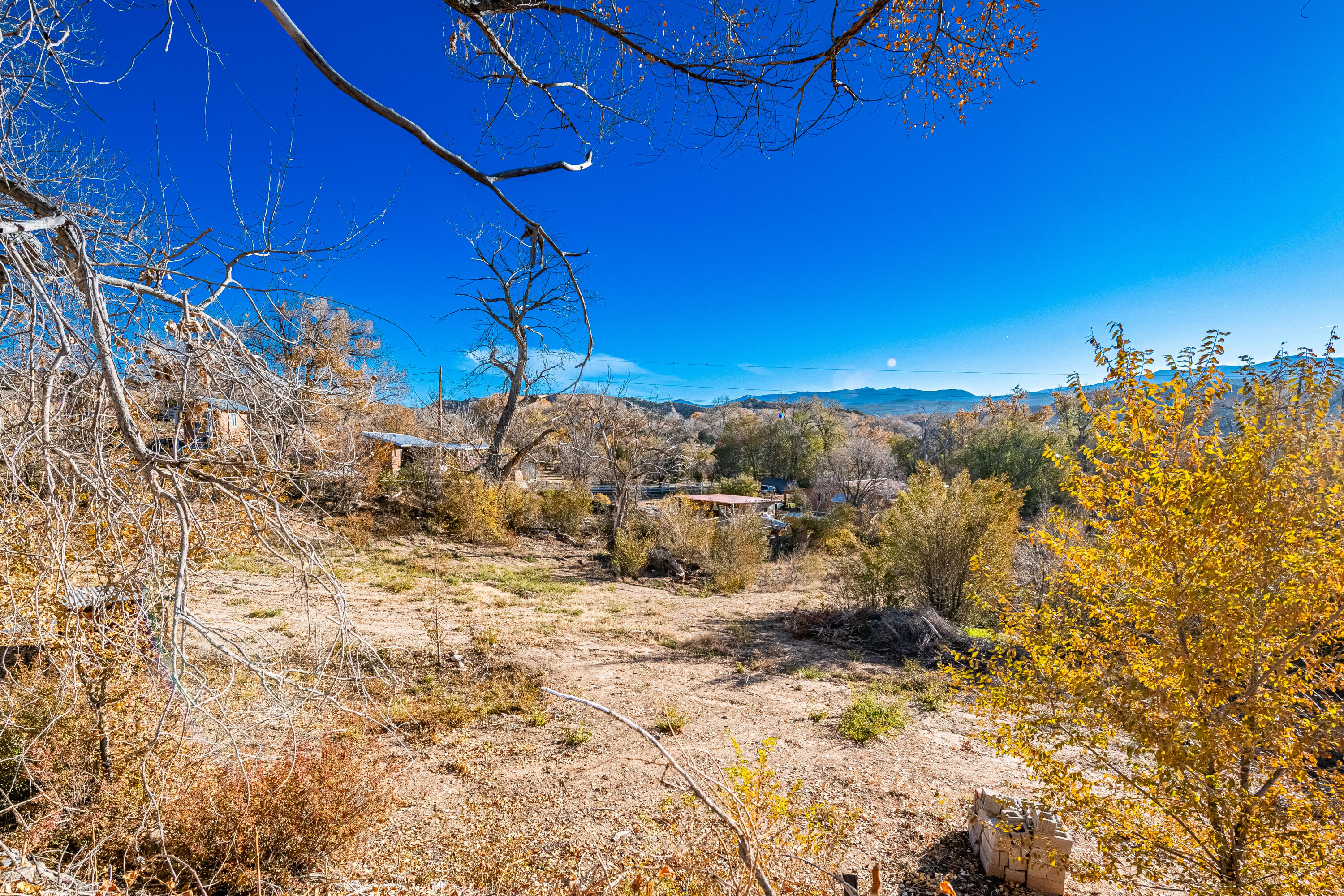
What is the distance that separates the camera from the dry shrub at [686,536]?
15.7 meters

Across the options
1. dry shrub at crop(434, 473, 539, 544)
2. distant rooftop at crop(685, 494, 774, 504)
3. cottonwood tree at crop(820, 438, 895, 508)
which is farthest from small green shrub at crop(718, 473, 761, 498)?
dry shrub at crop(434, 473, 539, 544)

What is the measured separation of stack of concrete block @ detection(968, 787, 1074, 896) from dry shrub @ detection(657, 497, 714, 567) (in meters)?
11.6

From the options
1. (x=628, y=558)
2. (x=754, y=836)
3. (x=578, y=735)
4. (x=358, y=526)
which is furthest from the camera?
(x=358, y=526)

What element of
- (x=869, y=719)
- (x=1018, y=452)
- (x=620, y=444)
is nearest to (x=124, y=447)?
(x=869, y=719)

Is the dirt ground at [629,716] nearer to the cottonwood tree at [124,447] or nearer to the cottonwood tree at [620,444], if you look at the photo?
the cottonwood tree at [124,447]

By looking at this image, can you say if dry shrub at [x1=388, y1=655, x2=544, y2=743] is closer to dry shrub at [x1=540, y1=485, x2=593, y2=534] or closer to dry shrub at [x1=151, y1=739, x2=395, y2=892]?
dry shrub at [x1=151, y1=739, x2=395, y2=892]

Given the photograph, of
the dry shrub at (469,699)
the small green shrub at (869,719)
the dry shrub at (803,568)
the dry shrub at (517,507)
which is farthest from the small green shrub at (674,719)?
the dry shrub at (517,507)

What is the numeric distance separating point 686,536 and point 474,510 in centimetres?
643

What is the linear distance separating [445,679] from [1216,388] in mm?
7950

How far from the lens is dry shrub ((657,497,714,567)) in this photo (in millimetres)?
15672

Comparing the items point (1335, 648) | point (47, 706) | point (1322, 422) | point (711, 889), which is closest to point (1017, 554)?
point (1335, 648)

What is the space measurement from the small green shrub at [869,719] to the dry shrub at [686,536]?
28.9 feet

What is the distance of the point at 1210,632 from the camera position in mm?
2732

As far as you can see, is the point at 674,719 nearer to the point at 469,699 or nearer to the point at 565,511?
the point at 469,699
